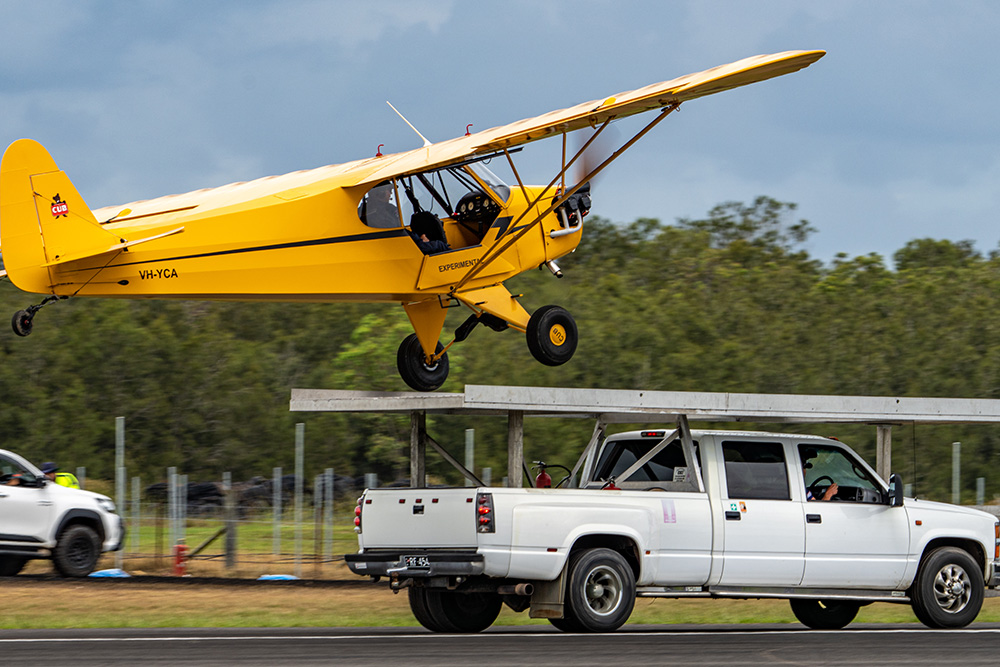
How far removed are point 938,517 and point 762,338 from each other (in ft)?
93.8

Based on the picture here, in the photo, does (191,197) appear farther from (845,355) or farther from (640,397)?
(845,355)

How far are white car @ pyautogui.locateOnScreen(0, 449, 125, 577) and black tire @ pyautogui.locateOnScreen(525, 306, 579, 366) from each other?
695 cm

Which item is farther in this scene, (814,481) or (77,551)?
(77,551)

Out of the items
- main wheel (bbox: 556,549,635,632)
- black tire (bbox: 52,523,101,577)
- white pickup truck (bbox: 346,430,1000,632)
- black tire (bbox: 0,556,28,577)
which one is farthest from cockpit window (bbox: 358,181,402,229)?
black tire (bbox: 0,556,28,577)

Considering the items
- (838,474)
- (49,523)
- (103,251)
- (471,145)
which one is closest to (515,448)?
(838,474)

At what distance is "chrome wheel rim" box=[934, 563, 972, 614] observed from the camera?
12.9 metres

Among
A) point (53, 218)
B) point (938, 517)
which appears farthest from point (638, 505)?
point (53, 218)

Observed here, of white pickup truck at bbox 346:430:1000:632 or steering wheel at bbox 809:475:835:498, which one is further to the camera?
steering wheel at bbox 809:475:835:498

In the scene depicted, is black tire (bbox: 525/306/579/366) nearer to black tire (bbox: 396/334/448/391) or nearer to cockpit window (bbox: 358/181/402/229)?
black tire (bbox: 396/334/448/391)

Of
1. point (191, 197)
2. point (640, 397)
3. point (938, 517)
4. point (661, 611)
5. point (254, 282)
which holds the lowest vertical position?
point (661, 611)

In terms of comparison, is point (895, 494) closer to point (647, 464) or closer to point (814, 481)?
point (814, 481)

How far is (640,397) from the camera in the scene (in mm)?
11680

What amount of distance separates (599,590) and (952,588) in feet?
11.9

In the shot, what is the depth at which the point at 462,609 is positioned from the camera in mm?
12547
